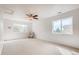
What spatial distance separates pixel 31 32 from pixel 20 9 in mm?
423

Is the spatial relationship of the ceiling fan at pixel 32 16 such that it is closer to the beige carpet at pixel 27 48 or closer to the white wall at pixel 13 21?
the white wall at pixel 13 21

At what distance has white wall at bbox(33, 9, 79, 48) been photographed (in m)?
1.69

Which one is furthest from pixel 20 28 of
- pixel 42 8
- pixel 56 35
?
pixel 56 35

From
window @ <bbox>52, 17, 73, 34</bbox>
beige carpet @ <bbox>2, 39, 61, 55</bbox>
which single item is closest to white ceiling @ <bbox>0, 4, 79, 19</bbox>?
window @ <bbox>52, 17, 73, 34</bbox>

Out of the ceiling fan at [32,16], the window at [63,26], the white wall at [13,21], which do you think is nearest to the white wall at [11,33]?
the white wall at [13,21]

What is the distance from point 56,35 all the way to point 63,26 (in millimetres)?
189

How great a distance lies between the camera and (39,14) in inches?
69.6

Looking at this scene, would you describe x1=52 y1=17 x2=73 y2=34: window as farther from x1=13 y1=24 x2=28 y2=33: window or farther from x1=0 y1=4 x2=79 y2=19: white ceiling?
x1=13 y1=24 x2=28 y2=33: window

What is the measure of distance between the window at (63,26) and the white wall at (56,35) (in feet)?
0.20

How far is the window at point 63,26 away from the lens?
1.72 metres

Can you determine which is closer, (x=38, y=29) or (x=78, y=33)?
(x=78, y=33)
